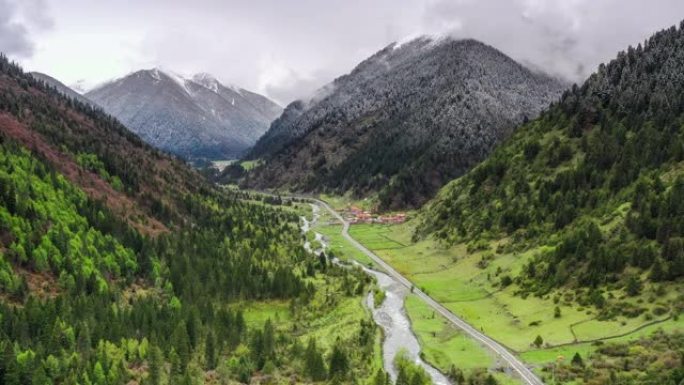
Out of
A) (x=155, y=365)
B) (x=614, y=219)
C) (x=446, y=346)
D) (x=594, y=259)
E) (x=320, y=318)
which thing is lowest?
(x=155, y=365)

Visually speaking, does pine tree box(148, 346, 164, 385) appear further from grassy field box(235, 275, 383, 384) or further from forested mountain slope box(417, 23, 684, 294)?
forested mountain slope box(417, 23, 684, 294)

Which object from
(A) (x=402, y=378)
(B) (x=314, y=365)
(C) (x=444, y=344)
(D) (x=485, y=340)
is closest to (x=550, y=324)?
(D) (x=485, y=340)

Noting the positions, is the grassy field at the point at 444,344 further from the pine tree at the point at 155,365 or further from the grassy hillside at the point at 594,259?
the pine tree at the point at 155,365

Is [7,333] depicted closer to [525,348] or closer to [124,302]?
[124,302]

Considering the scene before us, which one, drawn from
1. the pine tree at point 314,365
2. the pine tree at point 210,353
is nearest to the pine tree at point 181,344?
the pine tree at point 210,353

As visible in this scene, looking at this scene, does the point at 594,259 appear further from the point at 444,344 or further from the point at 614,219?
the point at 444,344

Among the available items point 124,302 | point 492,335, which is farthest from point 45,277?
point 492,335

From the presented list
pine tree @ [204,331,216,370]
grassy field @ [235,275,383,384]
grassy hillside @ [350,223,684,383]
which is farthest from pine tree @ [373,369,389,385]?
pine tree @ [204,331,216,370]
